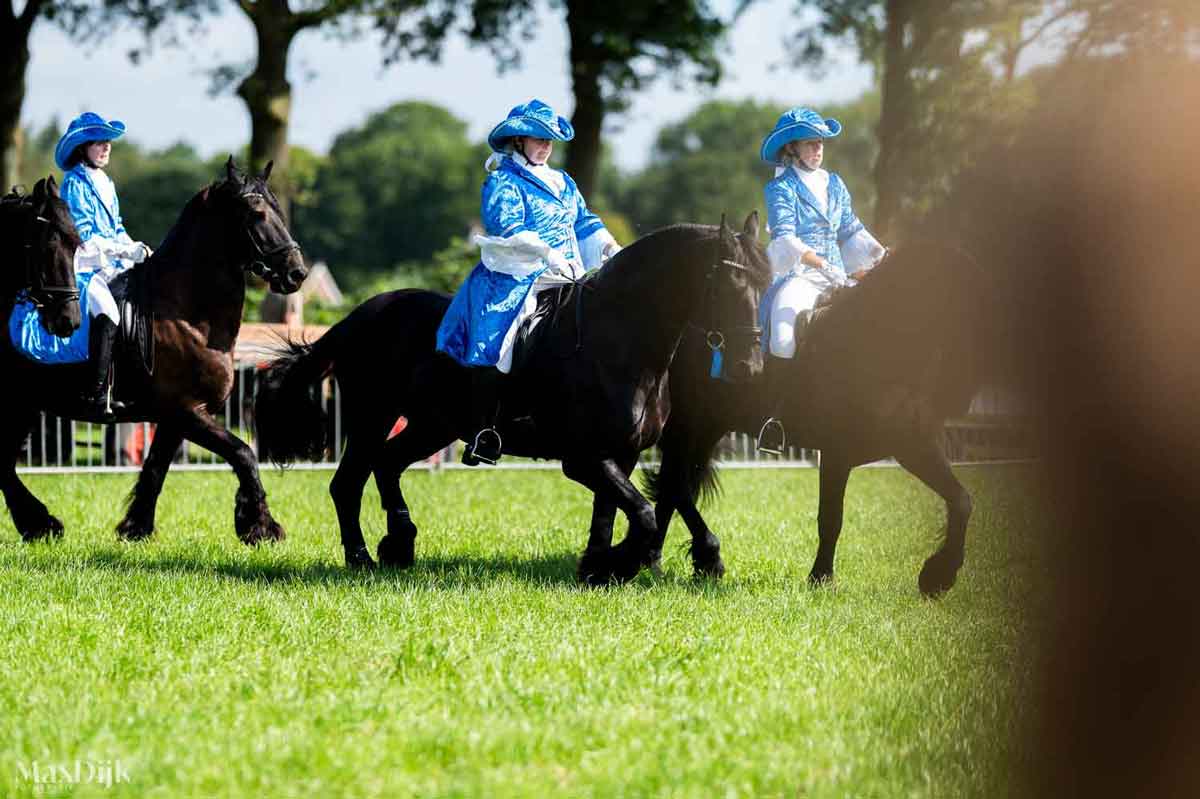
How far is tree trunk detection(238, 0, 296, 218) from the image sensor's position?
80.4 feet

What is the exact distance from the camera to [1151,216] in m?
3.19

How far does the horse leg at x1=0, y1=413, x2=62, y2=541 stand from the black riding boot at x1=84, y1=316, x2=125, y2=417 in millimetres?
965

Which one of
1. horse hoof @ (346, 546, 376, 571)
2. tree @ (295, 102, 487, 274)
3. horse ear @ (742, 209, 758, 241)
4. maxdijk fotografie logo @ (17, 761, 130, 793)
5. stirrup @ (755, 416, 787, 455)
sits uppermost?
tree @ (295, 102, 487, 274)

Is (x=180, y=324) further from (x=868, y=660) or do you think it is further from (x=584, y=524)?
(x=868, y=660)

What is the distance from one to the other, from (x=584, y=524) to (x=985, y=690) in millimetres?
6617

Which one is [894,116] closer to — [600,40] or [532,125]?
[600,40]

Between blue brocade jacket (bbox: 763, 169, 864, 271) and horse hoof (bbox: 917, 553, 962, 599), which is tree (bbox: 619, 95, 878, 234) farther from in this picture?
→ horse hoof (bbox: 917, 553, 962, 599)

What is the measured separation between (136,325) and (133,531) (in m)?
1.57

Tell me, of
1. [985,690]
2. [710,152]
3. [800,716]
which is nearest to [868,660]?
[985,690]

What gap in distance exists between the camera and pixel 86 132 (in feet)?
33.8

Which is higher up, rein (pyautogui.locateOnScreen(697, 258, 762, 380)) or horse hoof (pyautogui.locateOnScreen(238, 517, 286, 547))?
rein (pyautogui.locateOnScreen(697, 258, 762, 380))

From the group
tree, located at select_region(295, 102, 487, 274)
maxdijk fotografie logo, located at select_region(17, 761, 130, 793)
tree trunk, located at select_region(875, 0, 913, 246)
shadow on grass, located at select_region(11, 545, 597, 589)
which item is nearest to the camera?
maxdijk fotografie logo, located at select_region(17, 761, 130, 793)

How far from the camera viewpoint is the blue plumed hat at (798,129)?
904 centimetres

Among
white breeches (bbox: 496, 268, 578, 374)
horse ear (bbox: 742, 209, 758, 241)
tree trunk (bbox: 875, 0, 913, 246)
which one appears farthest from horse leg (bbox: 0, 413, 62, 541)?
tree trunk (bbox: 875, 0, 913, 246)
